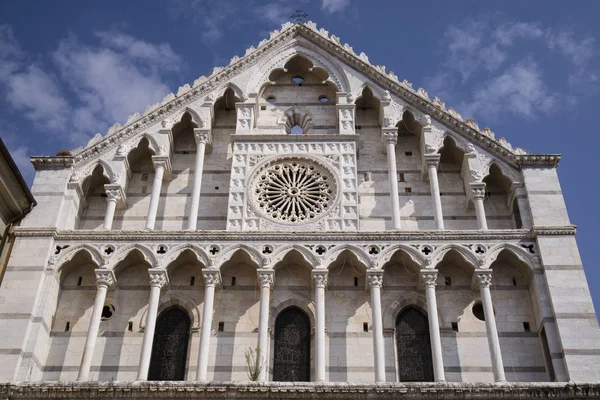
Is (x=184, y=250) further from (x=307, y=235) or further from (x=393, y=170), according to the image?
(x=393, y=170)

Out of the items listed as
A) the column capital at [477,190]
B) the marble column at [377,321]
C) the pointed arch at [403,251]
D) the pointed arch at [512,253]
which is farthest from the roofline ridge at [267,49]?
the marble column at [377,321]

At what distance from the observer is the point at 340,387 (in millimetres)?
12352

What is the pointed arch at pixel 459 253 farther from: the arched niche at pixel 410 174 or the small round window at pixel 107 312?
the small round window at pixel 107 312

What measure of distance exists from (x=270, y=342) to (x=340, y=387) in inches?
80.2

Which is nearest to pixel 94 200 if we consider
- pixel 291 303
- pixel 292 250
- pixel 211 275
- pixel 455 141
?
pixel 211 275

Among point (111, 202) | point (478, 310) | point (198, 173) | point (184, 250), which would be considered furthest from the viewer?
point (198, 173)

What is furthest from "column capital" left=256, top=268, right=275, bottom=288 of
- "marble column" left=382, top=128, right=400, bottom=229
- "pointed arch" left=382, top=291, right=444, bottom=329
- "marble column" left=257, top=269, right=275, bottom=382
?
"marble column" left=382, top=128, right=400, bottom=229

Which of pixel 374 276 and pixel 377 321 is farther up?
pixel 374 276

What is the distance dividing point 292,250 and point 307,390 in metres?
2.93

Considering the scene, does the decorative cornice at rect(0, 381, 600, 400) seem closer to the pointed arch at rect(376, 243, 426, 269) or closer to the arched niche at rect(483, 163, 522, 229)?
the pointed arch at rect(376, 243, 426, 269)

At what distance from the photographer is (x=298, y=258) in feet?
47.8

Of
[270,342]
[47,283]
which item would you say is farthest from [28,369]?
[270,342]

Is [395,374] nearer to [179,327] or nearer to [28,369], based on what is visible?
[179,327]

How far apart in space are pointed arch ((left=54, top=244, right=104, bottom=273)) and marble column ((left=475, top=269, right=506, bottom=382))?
6804 millimetres
